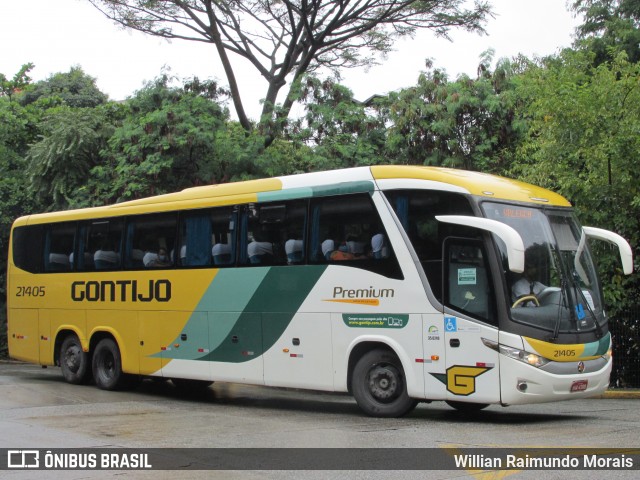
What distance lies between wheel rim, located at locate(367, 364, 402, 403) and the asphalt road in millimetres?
363

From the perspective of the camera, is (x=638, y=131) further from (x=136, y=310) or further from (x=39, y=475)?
(x=39, y=475)

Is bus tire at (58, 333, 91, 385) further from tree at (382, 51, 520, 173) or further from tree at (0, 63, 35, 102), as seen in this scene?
tree at (0, 63, 35, 102)

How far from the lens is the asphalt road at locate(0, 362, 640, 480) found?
951cm

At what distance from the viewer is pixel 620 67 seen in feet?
57.4

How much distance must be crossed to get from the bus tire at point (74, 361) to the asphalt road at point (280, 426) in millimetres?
1001

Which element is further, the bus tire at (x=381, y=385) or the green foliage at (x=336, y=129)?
the green foliage at (x=336, y=129)

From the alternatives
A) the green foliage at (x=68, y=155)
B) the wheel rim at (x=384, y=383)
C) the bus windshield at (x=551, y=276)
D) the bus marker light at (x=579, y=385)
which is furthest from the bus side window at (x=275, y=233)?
the green foliage at (x=68, y=155)

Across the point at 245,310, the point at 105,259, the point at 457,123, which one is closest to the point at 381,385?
the point at 245,310

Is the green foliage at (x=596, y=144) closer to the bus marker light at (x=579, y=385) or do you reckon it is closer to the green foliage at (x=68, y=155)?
the bus marker light at (x=579, y=385)

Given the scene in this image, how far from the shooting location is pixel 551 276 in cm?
1182

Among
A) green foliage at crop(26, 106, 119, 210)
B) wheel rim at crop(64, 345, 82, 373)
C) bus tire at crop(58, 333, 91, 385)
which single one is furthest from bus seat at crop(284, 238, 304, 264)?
green foliage at crop(26, 106, 119, 210)

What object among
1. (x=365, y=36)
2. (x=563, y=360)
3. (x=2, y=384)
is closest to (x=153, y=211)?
(x=2, y=384)

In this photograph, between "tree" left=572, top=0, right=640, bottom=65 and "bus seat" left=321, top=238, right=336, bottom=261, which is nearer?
"bus seat" left=321, top=238, right=336, bottom=261

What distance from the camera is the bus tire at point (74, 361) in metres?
17.8
